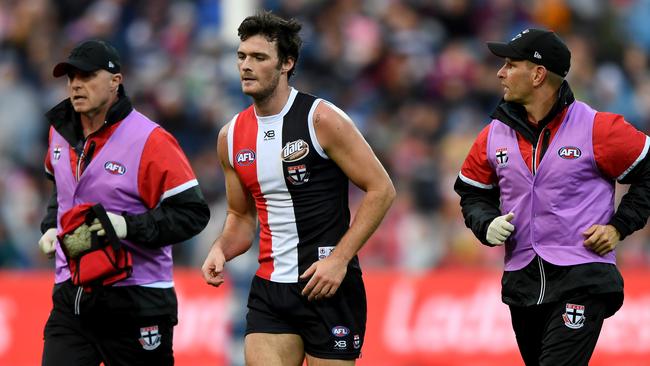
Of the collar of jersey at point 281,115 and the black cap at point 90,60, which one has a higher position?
the black cap at point 90,60

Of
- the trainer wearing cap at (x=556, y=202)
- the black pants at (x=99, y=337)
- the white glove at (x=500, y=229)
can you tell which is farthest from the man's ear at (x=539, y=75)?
the black pants at (x=99, y=337)

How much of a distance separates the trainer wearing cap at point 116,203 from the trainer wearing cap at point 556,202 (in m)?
1.78

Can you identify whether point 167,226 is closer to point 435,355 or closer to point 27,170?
point 435,355

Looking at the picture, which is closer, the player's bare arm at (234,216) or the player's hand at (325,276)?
the player's hand at (325,276)

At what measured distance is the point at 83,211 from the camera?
7.27 m

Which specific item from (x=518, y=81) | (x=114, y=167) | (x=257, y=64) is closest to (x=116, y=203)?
(x=114, y=167)

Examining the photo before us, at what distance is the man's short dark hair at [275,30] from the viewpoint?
716 centimetres

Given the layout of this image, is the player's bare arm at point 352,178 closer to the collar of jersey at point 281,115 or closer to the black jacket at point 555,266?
the collar of jersey at point 281,115

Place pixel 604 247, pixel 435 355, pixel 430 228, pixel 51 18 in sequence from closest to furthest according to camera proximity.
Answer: pixel 604 247, pixel 435 355, pixel 430 228, pixel 51 18

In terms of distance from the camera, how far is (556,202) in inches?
284

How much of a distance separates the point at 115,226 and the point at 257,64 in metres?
1.22

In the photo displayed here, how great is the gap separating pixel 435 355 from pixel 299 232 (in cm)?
631

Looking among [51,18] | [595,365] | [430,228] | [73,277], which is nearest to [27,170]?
[51,18]

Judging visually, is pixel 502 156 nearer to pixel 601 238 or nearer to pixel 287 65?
pixel 601 238
